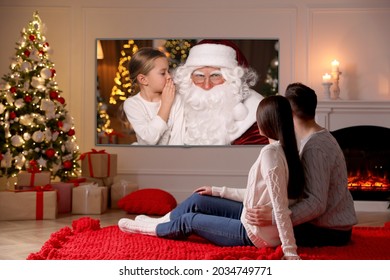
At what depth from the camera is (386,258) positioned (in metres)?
3.29

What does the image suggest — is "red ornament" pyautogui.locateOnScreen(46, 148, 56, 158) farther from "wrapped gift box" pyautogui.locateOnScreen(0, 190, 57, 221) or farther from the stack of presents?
"wrapped gift box" pyautogui.locateOnScreen(0, 190, 57, 221)

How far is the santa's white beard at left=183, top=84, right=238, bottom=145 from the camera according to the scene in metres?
6.48

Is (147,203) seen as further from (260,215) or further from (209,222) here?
(260,215)

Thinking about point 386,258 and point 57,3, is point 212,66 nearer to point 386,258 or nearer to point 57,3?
point 57,3

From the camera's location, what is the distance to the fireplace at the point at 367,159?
20.3 ft

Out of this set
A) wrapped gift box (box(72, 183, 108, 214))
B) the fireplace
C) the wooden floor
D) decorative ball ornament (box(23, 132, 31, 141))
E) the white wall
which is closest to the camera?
the wooden floor

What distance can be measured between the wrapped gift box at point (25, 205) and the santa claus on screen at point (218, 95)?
72.4 inches

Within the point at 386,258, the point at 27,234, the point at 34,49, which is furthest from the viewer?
the point at 34,49

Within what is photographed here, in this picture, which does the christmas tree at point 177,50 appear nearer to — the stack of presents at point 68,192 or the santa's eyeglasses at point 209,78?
the santa's eyeglasses at point 209,78

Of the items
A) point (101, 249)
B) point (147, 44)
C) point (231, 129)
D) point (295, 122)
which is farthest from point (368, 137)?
point (101, 249)

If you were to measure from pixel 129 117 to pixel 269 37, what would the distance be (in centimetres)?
156

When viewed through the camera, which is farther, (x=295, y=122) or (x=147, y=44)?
(x=147, y=44)

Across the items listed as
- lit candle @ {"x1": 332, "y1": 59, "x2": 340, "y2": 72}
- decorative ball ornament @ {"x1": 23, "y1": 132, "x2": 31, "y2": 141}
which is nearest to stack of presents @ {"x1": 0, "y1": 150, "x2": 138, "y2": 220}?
decorative ball ornament @ {"x1": 23, "y1": 132, "x2": 31, "y2": 141}

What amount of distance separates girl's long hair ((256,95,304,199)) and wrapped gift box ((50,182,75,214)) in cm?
285
